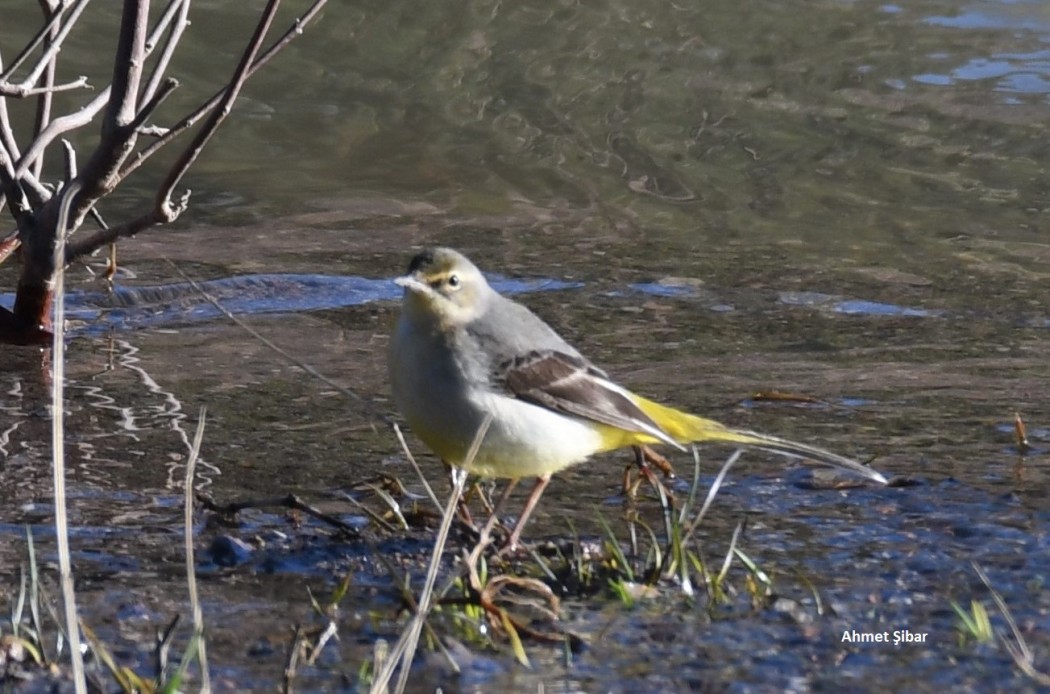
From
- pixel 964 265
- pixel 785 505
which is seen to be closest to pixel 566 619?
pixel 785 505

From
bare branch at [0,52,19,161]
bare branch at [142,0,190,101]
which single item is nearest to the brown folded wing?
bare branch at [142,0,190,101]

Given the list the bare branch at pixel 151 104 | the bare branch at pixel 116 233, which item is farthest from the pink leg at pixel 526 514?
the bare branch at pixel 116 233

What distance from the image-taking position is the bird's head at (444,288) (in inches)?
198

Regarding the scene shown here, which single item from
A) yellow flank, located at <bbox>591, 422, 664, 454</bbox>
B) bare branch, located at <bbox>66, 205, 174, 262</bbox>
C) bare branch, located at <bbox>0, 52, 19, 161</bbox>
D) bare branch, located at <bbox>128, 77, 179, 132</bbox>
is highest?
bare branch, located at <bbox>128, 77, 179, 132</bbox>

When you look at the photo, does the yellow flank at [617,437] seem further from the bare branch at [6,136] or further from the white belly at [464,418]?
the bare branch at [6,136]

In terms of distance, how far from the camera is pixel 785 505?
5.43 meters

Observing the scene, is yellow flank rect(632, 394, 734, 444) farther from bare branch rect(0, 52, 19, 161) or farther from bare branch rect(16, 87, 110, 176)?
bare branch rect(0, 52, 19, 161)

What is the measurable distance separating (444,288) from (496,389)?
0.34 metres

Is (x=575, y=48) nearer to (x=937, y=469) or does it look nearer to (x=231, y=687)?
(x=937, y=469)

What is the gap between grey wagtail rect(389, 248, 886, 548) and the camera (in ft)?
15.8

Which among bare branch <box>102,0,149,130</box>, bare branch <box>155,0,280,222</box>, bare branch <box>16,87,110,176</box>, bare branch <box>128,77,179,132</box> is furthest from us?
bare branch <box>16,87,110,176</box>

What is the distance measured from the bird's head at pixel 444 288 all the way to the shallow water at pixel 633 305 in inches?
17.7

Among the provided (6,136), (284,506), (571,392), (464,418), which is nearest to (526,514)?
(464,418)

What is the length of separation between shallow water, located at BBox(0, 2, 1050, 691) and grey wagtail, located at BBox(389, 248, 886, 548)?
296 millimetres
